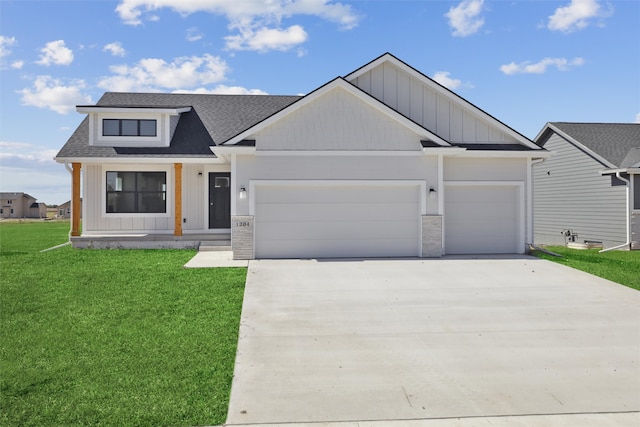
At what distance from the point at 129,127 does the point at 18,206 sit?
80.1 meters

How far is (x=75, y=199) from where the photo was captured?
594 inches

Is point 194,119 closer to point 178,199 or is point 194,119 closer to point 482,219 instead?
point 178,199

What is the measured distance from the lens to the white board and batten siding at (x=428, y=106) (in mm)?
13750

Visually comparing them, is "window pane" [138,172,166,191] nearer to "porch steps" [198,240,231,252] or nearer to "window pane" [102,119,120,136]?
"window pane" [102,119,120,136]

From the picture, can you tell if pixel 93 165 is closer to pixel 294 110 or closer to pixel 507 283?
pixel 294 110

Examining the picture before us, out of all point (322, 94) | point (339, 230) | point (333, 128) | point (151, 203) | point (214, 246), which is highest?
point (322, 94)

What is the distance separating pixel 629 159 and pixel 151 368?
794 inches

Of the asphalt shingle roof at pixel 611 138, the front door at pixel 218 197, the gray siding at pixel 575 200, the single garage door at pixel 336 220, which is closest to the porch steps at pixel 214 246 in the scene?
the front door at pixel 218 197

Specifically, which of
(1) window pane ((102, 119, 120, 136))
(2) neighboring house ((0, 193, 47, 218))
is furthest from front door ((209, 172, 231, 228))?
(2) neighboring house ((0, 193, 47, 218))

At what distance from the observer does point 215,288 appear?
8594mm

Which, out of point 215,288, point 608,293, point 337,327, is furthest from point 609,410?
point 215,288

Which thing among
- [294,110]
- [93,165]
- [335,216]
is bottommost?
[335,216]

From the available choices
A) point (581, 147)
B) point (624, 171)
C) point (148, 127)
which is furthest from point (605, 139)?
point (148, 127)

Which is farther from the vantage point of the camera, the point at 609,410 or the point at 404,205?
the point at 404,205
